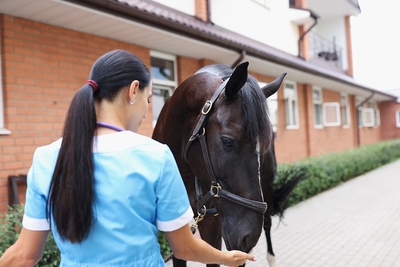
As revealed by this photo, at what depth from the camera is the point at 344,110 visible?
58.6 feet

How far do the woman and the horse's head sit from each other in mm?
522

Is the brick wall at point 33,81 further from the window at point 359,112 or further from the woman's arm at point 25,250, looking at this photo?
the window at point 359,112

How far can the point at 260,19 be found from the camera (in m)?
10.9

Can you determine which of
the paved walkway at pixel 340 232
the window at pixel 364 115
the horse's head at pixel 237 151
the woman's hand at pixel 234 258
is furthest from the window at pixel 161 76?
the window at pixel 364 115

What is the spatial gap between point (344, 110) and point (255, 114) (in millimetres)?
17680

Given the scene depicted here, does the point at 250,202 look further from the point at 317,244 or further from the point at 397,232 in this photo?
the point at 397,232

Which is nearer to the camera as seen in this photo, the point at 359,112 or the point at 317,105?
the point at 317,105

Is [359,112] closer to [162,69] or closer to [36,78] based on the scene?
[162,69]

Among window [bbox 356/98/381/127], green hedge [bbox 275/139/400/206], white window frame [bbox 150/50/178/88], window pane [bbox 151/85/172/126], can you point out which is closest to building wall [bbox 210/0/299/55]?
white window frame [bbox 150/50/178/88]

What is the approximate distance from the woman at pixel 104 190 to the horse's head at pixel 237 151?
52 cm

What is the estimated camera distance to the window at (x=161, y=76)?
6816 mm

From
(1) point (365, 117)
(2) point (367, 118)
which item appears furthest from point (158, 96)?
(2) point (367, 118)

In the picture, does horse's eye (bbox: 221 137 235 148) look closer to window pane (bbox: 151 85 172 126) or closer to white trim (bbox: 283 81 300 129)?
window pane (bbox: 151 85 172 126)

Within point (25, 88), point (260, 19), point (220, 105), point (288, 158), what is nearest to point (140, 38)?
point (25, 88)
